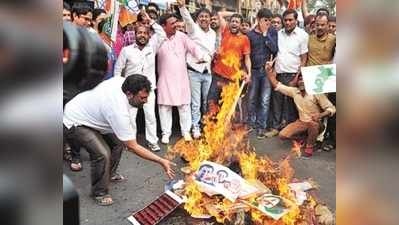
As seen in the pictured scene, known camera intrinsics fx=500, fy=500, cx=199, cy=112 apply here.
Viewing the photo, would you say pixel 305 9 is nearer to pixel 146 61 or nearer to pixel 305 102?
pixel 305 102

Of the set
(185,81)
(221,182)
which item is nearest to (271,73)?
(185,81)

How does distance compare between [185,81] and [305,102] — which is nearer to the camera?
[305,102]

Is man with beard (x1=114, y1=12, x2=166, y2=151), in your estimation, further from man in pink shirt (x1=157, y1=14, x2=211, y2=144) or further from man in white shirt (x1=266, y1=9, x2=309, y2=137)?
man in white shirt (x1=266, y1=9, x2=309, y2=137)

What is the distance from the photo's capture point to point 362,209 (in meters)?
2.03

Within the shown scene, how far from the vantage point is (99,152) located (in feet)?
8.71

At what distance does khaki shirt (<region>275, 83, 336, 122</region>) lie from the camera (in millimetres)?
2494

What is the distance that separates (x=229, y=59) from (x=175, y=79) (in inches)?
12.3

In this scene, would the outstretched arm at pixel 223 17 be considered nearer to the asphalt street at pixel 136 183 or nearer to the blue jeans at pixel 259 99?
the blue jeans at pixel 259 99

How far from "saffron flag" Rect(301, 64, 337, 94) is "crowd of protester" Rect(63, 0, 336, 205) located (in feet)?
0.10

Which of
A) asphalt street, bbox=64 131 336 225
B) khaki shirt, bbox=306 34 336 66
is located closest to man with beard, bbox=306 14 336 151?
khaki shirt, bbox=306 34 336 66

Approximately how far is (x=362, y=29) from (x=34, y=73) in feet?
4.33

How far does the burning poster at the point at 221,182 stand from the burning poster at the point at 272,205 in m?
0.06

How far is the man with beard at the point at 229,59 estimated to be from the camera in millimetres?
2625

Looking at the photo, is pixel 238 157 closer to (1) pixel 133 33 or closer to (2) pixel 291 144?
(2) pixel 291 144
